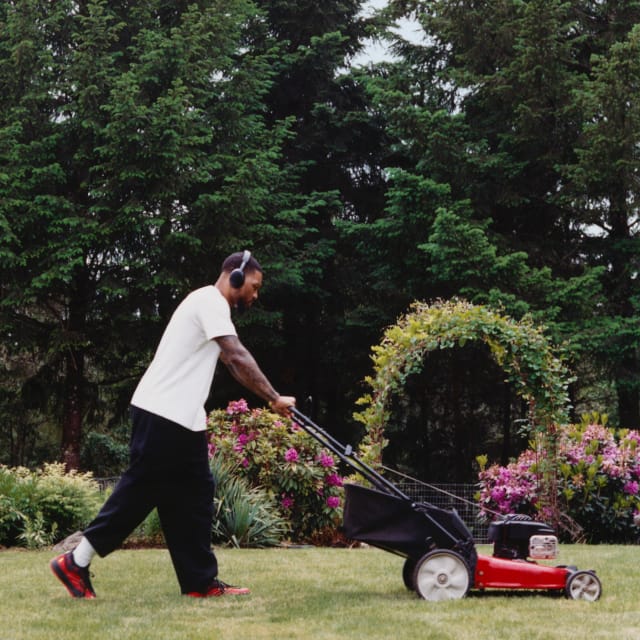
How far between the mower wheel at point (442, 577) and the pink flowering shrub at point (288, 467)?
4.78m

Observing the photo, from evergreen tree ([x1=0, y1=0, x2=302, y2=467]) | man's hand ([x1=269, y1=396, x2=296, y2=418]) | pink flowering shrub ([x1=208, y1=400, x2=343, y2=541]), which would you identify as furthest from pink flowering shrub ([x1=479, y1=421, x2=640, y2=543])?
evergreen tree ([x1=0, y1=0, x2=302, y2=467])

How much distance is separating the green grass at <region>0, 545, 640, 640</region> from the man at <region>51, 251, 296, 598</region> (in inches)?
8.7

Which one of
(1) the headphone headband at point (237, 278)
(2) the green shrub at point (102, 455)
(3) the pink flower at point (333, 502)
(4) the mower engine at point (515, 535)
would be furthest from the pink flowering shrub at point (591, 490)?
(2) the green shrub at point (102, 455)

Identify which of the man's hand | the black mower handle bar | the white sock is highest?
the man's hand

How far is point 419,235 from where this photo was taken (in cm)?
1636

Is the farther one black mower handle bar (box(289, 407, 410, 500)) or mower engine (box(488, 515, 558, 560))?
mower engine (box(488, 515, 558, 560))

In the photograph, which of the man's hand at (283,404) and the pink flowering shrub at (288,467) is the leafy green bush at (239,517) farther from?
the man's hand at (283,404)

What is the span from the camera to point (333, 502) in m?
9.96

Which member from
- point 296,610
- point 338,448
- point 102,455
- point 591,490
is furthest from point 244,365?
point 102,455

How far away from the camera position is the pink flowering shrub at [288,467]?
9875mm

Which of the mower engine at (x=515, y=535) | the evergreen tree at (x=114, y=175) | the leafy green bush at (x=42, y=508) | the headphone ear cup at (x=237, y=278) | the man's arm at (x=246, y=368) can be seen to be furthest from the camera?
the evergreen tree at (x=114, y=175)

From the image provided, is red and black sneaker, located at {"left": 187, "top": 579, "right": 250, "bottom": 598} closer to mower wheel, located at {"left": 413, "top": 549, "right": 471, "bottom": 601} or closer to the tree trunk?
mower wheel, located at {"left": 413, "top": 549, "right": 471, "bottom": 601}

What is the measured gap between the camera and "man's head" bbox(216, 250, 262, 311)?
5.07 meters

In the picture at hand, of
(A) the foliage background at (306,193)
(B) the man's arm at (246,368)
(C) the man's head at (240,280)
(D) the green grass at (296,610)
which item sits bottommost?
(D) the green grass at (296,610)
